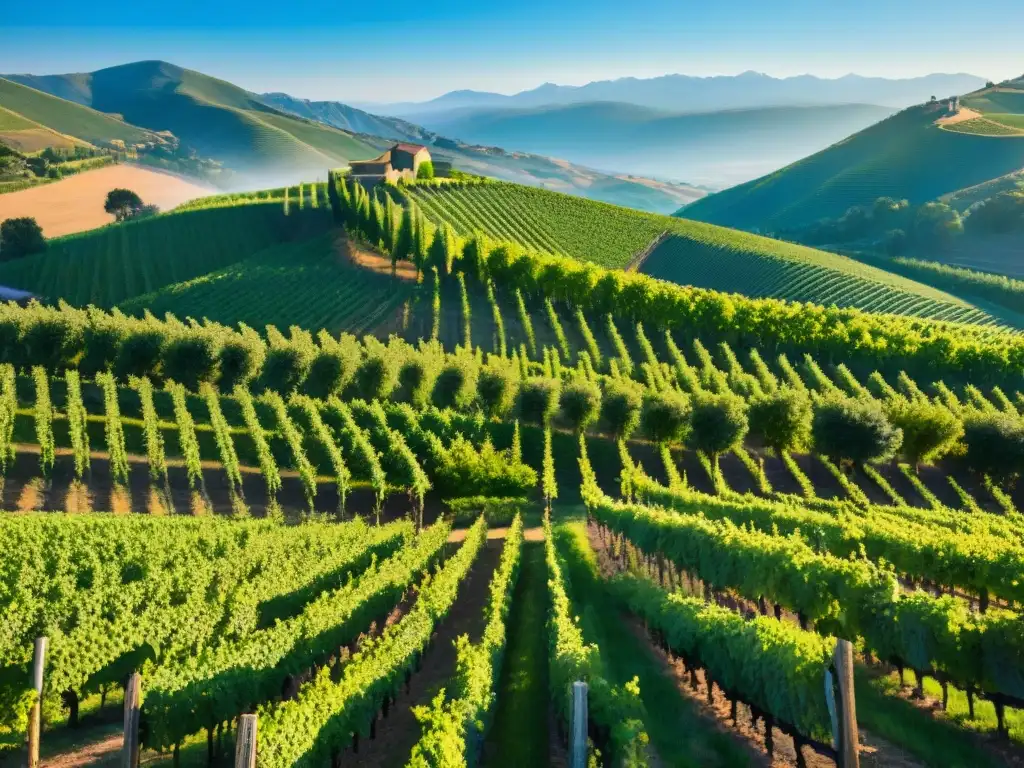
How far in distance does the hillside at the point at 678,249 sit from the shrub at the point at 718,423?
47864mm

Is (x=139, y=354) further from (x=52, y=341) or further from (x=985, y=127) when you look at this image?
(x=985, y=127)

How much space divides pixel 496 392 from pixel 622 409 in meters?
8.03

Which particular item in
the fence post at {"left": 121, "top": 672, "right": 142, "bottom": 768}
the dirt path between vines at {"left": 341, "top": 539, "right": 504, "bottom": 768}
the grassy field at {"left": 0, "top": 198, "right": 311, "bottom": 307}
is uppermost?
the grassy field at {"left": 0, "top": 198, "right": 311, "bottom": 307}

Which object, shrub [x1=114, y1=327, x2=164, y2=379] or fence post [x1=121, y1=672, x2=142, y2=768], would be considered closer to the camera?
fence post [x1=121, y1=672, x2=142, y2=768]

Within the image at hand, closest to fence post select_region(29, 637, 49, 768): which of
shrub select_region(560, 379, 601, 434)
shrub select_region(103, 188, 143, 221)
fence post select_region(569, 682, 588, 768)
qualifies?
fence post select_region(569, 682, 588, 768)

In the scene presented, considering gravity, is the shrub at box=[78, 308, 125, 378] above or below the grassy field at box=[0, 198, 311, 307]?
below

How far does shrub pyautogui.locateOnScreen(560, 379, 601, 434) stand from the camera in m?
50.0

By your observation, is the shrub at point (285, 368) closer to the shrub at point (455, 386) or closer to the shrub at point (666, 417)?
the shrub at point (455, 386)

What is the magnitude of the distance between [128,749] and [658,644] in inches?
542

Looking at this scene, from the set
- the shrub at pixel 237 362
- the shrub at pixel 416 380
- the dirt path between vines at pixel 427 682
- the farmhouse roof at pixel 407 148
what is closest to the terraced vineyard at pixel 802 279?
the farmhouse roof at pixel 407 148

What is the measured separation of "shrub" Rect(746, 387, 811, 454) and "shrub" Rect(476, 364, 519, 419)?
1465 centimetres

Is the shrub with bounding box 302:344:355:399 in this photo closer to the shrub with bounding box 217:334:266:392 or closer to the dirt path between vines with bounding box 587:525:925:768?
the shrub with bounding box 217:334:266:392

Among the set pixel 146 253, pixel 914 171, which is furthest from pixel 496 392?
pixel 914 171

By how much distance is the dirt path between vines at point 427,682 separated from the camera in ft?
56.0
